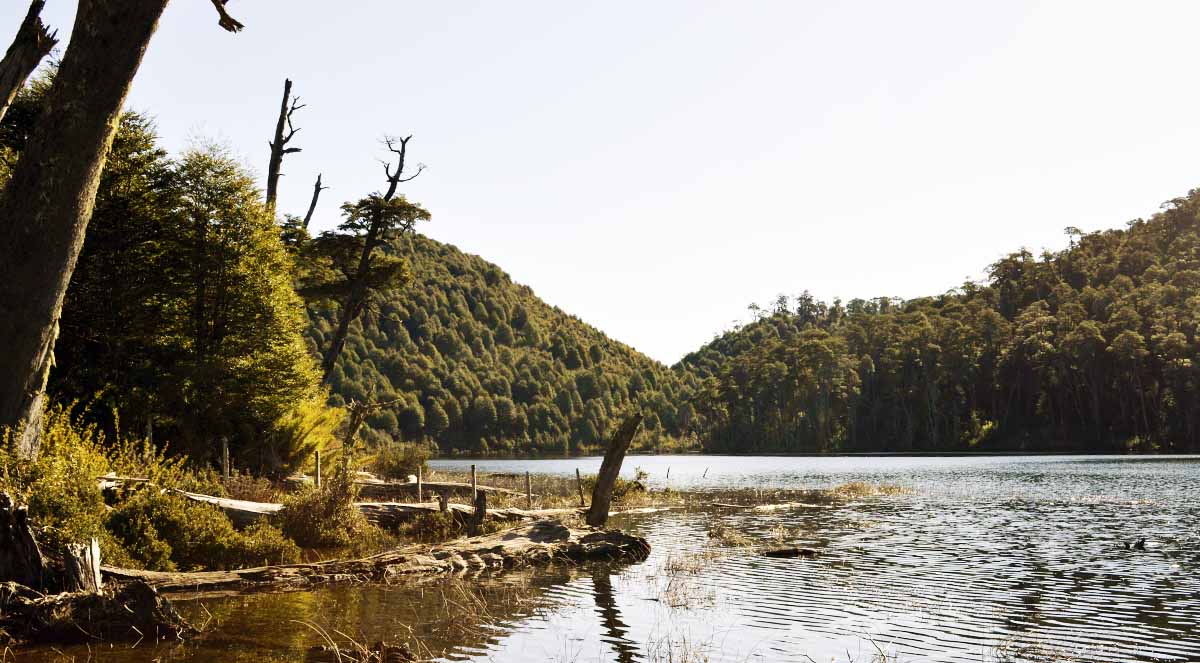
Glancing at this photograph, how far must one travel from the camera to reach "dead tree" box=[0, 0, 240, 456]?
1204cm

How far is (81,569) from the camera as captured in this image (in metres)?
9.16

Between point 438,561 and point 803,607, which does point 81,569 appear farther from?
point 803,607

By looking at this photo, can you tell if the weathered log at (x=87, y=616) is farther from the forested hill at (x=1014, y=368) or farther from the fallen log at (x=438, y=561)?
the forested hill at (x=1014, y=368)

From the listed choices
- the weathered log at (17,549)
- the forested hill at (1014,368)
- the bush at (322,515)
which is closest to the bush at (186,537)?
the bush at (322,515)

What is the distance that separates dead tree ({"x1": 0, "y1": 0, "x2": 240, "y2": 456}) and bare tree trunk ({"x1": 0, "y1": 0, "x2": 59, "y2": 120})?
34 cm

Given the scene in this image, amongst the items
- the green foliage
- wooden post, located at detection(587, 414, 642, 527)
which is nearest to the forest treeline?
the green foliage

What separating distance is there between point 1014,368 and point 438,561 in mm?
111225

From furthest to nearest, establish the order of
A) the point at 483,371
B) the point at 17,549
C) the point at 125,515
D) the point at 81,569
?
the point at 483,371 → the point at 125,515 → the point at 81,569 → the point at 17,549

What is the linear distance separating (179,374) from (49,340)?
30.0 feet

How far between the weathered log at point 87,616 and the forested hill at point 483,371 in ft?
365

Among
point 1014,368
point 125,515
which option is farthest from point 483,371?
point 125,515

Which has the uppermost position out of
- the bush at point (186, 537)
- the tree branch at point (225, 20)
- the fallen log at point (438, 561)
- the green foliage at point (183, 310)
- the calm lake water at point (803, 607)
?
the tree branch at point (225, 20)

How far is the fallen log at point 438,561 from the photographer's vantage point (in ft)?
39.1

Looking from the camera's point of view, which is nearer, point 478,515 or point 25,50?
point 25,50
